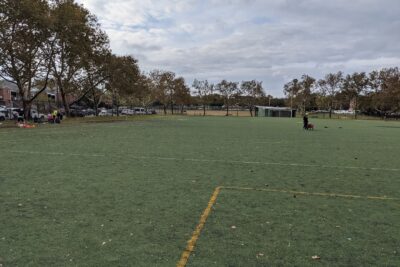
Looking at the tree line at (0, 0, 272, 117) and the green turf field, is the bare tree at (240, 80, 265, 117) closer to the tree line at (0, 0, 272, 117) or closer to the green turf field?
the tree line at (0, 0, 272, 117)

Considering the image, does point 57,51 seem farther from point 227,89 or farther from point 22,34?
point 227,89

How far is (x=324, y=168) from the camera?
→ 1053 centimetres

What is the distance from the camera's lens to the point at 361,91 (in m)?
80.8

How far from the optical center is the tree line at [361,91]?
71.7 m

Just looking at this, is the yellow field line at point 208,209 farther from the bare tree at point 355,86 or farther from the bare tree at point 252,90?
the bare tree at point 252,90

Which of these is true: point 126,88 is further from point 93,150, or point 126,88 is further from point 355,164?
point 355,164

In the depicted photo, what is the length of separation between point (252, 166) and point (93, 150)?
618 cm

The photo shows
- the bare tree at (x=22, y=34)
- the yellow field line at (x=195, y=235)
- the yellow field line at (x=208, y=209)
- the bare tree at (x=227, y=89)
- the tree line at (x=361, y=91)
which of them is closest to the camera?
the yellow field line at (x=195, y=235)

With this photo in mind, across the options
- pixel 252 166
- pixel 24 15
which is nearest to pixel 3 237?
pixel 252 166

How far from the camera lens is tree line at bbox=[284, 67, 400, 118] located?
7169 cm

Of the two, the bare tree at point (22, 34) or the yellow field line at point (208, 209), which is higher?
the bare tree at point (22, 34)

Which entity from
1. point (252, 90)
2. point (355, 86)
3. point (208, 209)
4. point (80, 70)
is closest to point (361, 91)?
point (355, 86)

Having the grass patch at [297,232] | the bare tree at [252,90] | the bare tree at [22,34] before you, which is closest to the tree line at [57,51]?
the bare tree at [22,34]

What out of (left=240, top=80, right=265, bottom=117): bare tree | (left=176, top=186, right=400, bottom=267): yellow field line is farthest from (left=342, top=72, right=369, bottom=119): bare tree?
(left=176, top=186, right=400, bottom=267): yellow field line
